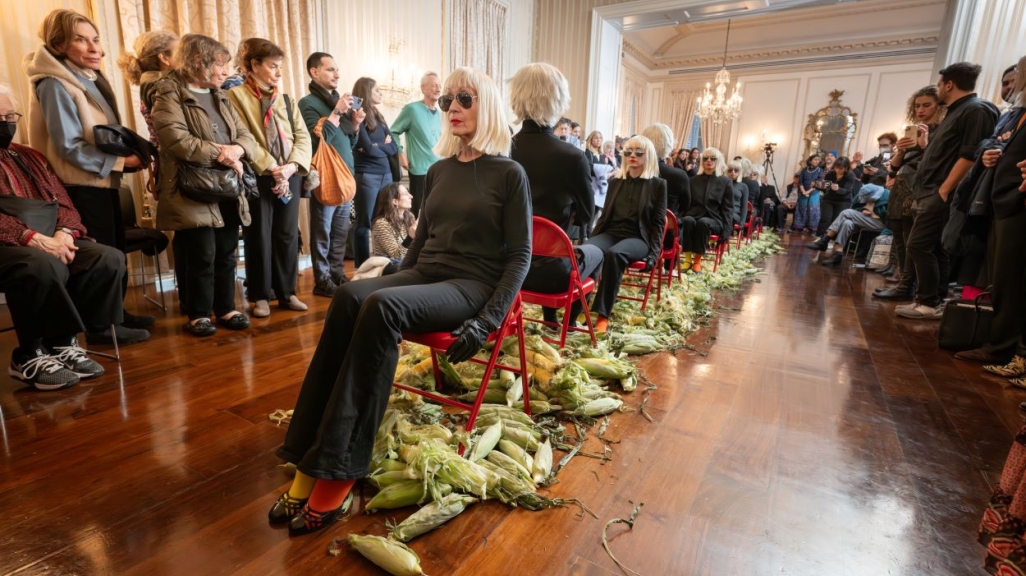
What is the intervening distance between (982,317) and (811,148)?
11.0 metres

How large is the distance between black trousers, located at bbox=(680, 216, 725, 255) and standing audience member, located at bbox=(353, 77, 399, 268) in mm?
3281

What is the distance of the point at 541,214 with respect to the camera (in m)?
2.76

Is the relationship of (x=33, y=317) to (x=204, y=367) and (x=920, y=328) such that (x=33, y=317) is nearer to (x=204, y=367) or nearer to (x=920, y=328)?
(x=204, y=367)

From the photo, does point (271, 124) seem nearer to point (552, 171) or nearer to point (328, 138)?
point (328, 138)

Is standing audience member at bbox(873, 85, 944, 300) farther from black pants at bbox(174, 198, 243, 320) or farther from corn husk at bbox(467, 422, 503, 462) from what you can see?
black pants at bbox(174, 198, 243, 320)

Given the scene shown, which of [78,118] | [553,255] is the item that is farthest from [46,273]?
[553,255]

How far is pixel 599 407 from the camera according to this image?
2242mm

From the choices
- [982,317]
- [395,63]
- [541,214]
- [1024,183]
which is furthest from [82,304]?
[982,317]

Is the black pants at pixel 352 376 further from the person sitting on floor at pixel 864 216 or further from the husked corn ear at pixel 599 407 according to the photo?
the person sitting on floor at pixel 864 216

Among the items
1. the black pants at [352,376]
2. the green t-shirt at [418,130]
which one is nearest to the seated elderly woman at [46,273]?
the black pants at [352,376]

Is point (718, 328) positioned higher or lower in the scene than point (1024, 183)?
lower

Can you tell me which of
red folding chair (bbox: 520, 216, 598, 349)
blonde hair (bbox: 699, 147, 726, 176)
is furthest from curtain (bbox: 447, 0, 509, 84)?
red folding chair (bbox: 520, 216, 598, 349)

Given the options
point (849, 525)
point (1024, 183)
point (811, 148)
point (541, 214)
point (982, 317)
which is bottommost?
point (849, 525)

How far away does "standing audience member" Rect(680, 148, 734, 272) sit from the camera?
17.9 ft
